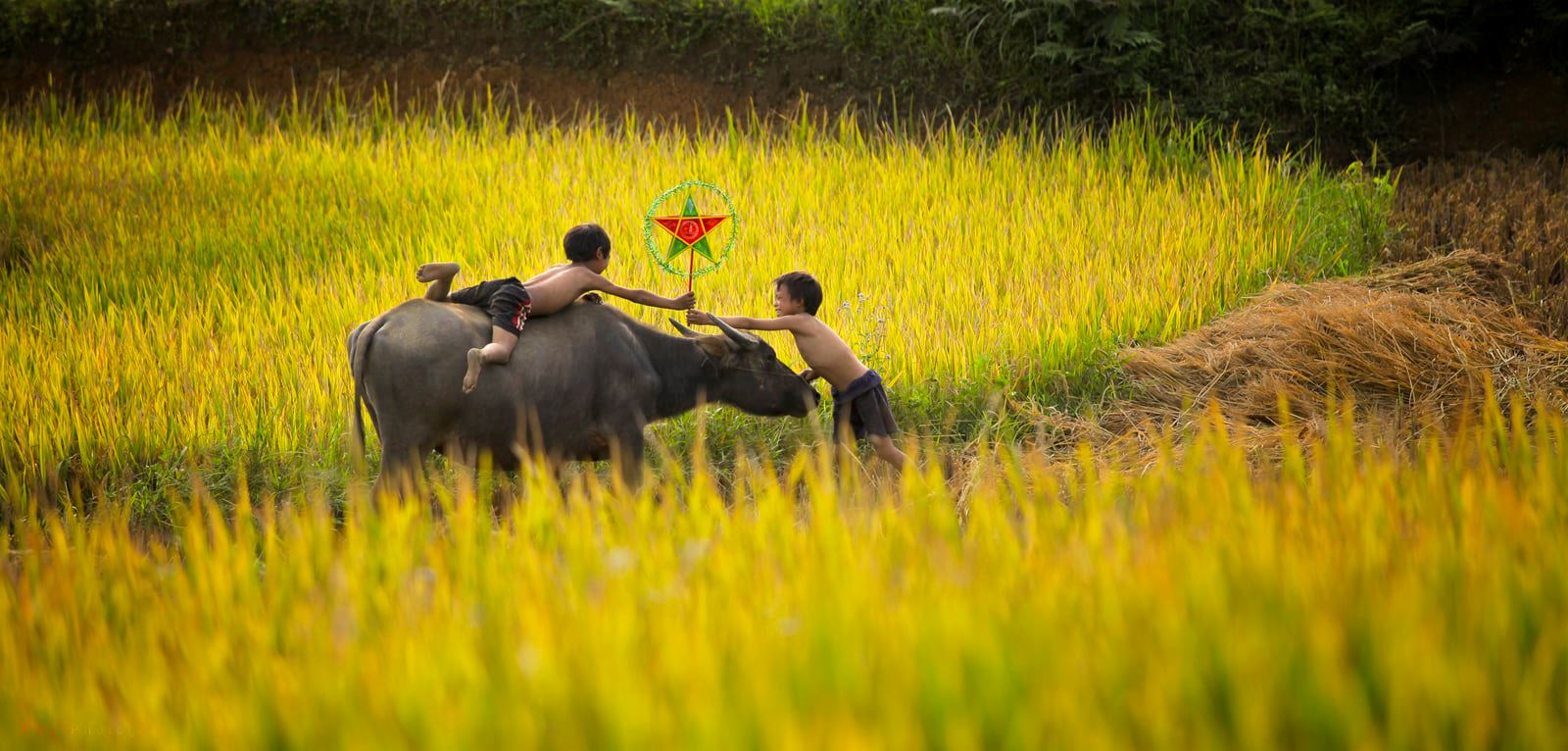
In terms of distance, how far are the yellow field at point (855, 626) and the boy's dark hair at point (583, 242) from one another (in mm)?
1351

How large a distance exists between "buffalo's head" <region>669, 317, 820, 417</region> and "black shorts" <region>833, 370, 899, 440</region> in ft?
0.57

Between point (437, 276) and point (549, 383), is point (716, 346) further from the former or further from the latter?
point (437, 276)

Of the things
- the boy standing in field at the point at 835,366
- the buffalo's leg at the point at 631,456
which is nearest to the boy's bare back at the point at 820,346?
the boy standing in field at the point at 835,366

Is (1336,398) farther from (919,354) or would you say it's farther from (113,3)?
(113,3)

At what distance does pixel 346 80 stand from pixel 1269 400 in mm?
8599

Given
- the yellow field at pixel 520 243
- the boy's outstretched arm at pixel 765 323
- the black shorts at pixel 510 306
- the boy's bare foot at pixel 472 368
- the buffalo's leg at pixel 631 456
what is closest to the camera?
the boy's bare foot at pixel 472 368

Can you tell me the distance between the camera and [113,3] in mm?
10547

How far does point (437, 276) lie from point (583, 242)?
495mm

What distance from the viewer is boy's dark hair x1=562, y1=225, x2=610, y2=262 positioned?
12.6 feet

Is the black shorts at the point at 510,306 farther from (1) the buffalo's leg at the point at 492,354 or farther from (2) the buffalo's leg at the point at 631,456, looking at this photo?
(2) the buffalo's leg at the point at 631,456

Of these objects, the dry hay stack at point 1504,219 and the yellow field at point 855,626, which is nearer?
the yellow field at point 855,626

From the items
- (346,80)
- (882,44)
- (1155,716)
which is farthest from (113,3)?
(1155,716)

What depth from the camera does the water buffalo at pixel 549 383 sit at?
3453 millimetres

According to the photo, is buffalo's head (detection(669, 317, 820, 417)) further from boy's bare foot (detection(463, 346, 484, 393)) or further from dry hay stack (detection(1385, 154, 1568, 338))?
dry hay stack (detection(1385, 154, 1568, 338))
